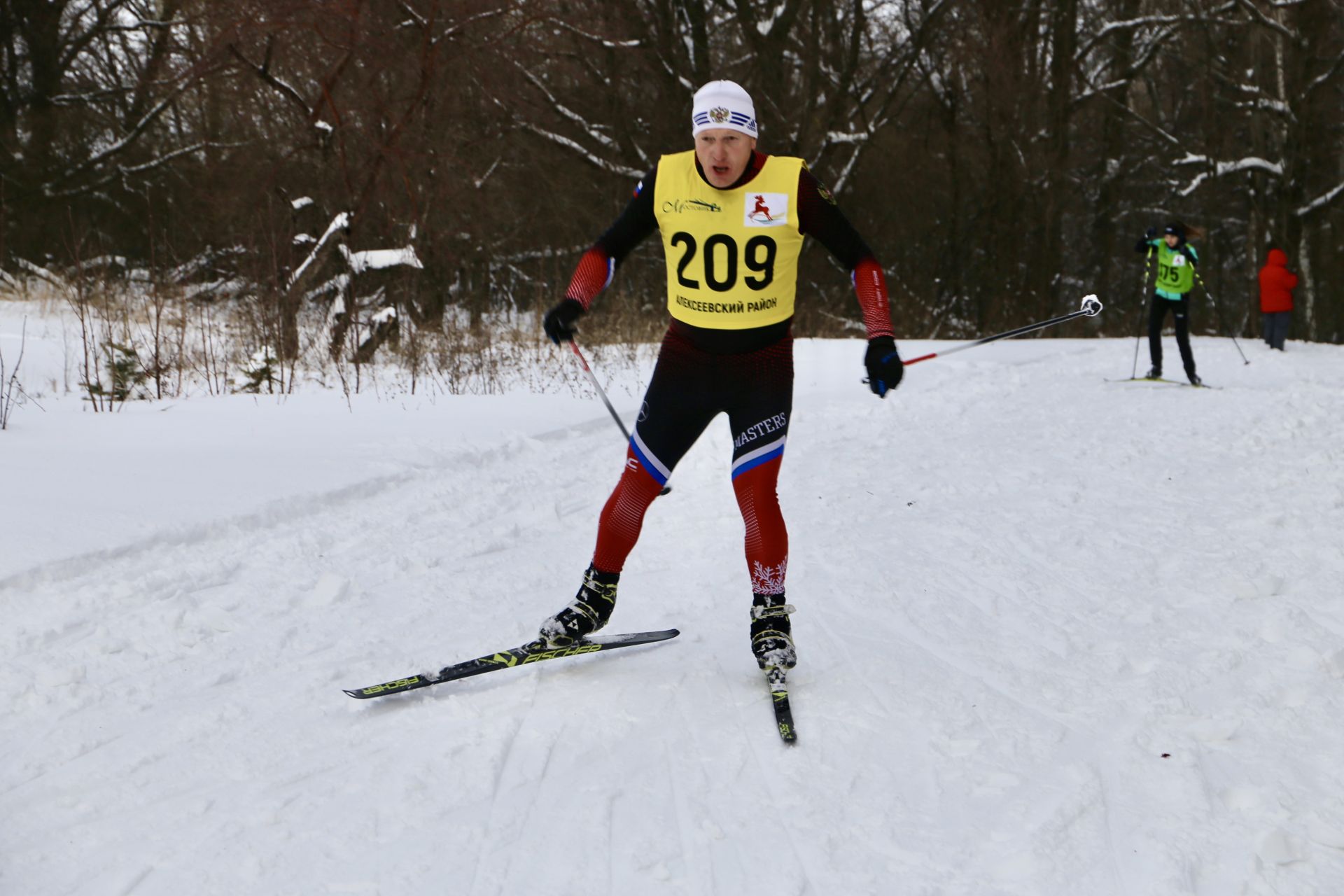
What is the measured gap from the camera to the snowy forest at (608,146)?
1418 centimetres

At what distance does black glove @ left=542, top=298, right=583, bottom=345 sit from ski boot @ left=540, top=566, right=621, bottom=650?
831 mm

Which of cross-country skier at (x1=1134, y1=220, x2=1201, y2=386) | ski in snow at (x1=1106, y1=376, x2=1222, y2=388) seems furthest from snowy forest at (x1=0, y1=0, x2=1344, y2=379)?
ski in snow at (x1=1106, y1=376, x2=1222, y2=388)

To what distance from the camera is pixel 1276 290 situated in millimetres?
17578

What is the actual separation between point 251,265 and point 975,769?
12191 mm

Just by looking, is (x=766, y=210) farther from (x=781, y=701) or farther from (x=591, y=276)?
(x=781, y=701)

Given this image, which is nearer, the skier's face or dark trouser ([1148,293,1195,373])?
the skier's face

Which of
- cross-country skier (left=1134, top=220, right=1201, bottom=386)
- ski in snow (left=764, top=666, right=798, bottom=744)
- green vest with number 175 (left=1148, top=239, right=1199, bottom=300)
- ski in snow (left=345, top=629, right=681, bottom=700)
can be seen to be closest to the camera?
ski in snow (left=764, top=666, right=798, bottom=744)

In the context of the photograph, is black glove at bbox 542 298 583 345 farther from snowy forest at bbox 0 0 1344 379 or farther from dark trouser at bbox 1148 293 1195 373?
dark trouser at bbox 1148 293 1195 373

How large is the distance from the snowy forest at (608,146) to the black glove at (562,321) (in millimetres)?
6739

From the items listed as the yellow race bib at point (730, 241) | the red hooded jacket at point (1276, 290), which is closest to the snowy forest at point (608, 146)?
the red hooded jacket at point (1276, 290)

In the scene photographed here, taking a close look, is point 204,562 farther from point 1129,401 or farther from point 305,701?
point 1129,401

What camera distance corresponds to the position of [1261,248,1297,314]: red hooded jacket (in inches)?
691

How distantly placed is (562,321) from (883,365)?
110 cm

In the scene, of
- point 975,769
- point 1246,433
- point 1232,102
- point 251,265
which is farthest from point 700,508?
point 1232,102
